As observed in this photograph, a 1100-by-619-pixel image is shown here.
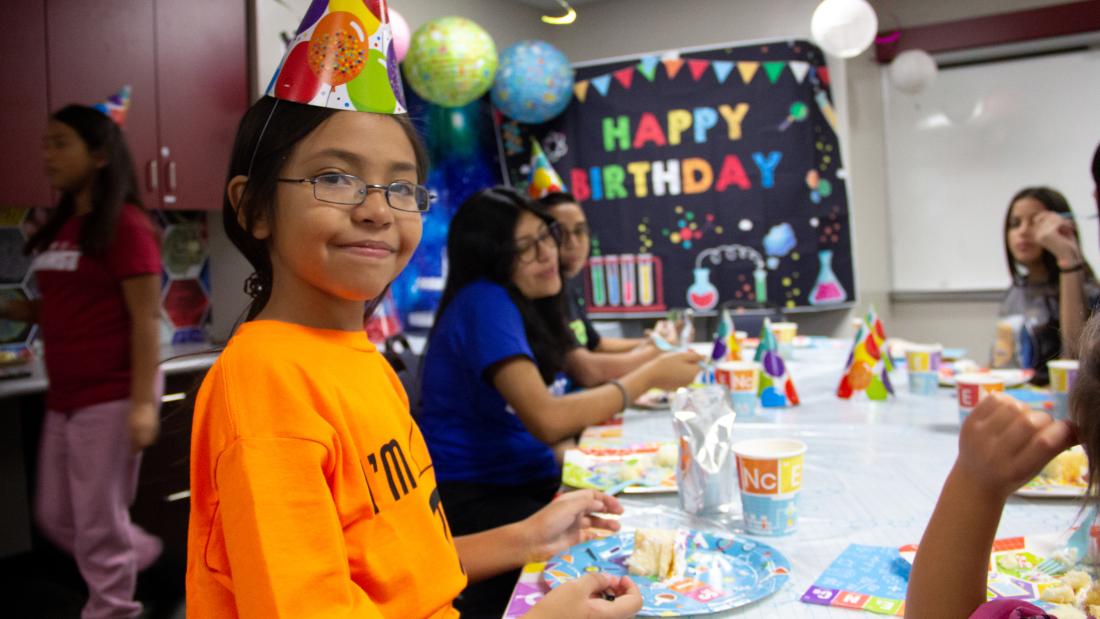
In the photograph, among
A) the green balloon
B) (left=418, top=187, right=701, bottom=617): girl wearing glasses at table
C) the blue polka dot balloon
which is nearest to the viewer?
(left=418, top=187, right=701, bottom=617): girl wearing glasses at table

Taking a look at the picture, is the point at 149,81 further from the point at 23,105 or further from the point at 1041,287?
the point at 1041,287

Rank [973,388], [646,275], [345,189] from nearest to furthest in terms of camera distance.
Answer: [345,189] → [973,388] → [646,275]

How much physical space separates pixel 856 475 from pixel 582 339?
152 centimetres

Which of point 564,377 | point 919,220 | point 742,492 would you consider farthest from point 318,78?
point 919,220

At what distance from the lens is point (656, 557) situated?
2.78ft

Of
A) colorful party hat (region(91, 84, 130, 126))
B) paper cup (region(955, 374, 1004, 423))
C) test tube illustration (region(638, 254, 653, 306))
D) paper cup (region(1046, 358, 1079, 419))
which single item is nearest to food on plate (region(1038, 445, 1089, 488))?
paper cup (region(955, 374, 1004, 423))

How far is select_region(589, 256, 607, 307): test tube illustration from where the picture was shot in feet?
14.1

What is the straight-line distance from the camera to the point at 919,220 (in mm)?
4441

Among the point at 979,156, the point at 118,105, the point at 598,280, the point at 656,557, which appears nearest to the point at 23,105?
the point at 118,105

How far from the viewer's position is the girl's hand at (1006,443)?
1.84ft

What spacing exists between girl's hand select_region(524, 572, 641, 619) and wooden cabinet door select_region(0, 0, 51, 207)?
97.2 inches

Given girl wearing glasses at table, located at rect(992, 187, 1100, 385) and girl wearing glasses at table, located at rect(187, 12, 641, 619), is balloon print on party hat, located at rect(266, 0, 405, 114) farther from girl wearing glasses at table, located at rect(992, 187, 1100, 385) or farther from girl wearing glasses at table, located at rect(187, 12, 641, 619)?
girl wearing glasses at table, located at rect(992, 187, 1100, 385)

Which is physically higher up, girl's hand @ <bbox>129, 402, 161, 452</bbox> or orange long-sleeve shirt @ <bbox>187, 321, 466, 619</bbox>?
orange long-sleeve shirt @ <bbox>187, 321, 466, 619</bbox>

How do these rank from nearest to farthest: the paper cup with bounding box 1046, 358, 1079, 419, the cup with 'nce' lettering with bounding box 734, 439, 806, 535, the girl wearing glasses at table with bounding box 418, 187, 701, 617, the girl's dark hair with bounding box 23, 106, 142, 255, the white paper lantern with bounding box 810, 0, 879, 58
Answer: the cup with 'nce' lettering with bounding box 734, 439, 806, 535 < the paper cup with bounding box 1046, 358, 1079, 419 < the girl wearing glasses at table with bounding box 418, 187, 701, 617 < the white paper lantern with bounding box 810, 0, 879, 58 < the girl's dark hair with bounding box 23, 106, 142, 255
